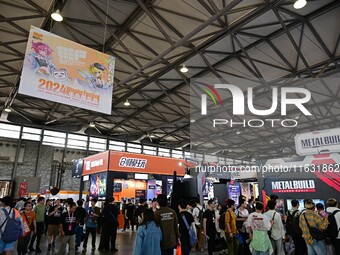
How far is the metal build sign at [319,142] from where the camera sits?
21.0 ft

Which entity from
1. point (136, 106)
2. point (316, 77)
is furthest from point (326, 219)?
point (136, 106)

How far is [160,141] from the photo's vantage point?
27.4 m

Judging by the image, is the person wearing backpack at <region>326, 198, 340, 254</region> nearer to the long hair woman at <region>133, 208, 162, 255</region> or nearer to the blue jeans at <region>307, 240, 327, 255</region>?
the blue jeans at <region>307, 240, 327, 255</region>

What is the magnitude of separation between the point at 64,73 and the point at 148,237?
3803 mm

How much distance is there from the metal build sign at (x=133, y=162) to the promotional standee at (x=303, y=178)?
22.1 feet

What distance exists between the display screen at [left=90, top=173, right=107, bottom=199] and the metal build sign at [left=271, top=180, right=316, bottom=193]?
7.43 m

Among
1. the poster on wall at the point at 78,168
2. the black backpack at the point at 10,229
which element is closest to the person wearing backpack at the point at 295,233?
the black backpack at the point at 10,229

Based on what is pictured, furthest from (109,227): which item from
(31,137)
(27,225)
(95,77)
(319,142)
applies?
(31,137)

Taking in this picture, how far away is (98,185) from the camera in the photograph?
1239 cm

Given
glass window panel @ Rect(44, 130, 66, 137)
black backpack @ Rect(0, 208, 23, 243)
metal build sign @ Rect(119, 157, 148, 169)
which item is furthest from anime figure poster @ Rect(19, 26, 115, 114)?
glass window panel @ Rect(44, 130, 66, 137)

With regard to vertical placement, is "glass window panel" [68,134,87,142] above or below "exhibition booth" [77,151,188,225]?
above

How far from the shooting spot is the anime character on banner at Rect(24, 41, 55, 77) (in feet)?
16.3

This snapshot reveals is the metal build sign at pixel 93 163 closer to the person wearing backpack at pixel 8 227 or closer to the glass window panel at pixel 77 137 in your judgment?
the person wearing backpack at pixel 8 227

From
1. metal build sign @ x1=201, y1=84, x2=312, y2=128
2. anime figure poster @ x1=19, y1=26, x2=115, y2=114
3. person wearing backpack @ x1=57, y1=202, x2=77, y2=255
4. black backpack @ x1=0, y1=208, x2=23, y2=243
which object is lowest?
person wearing backpack @ x1=57, y1=202, x2=77, y2=255
